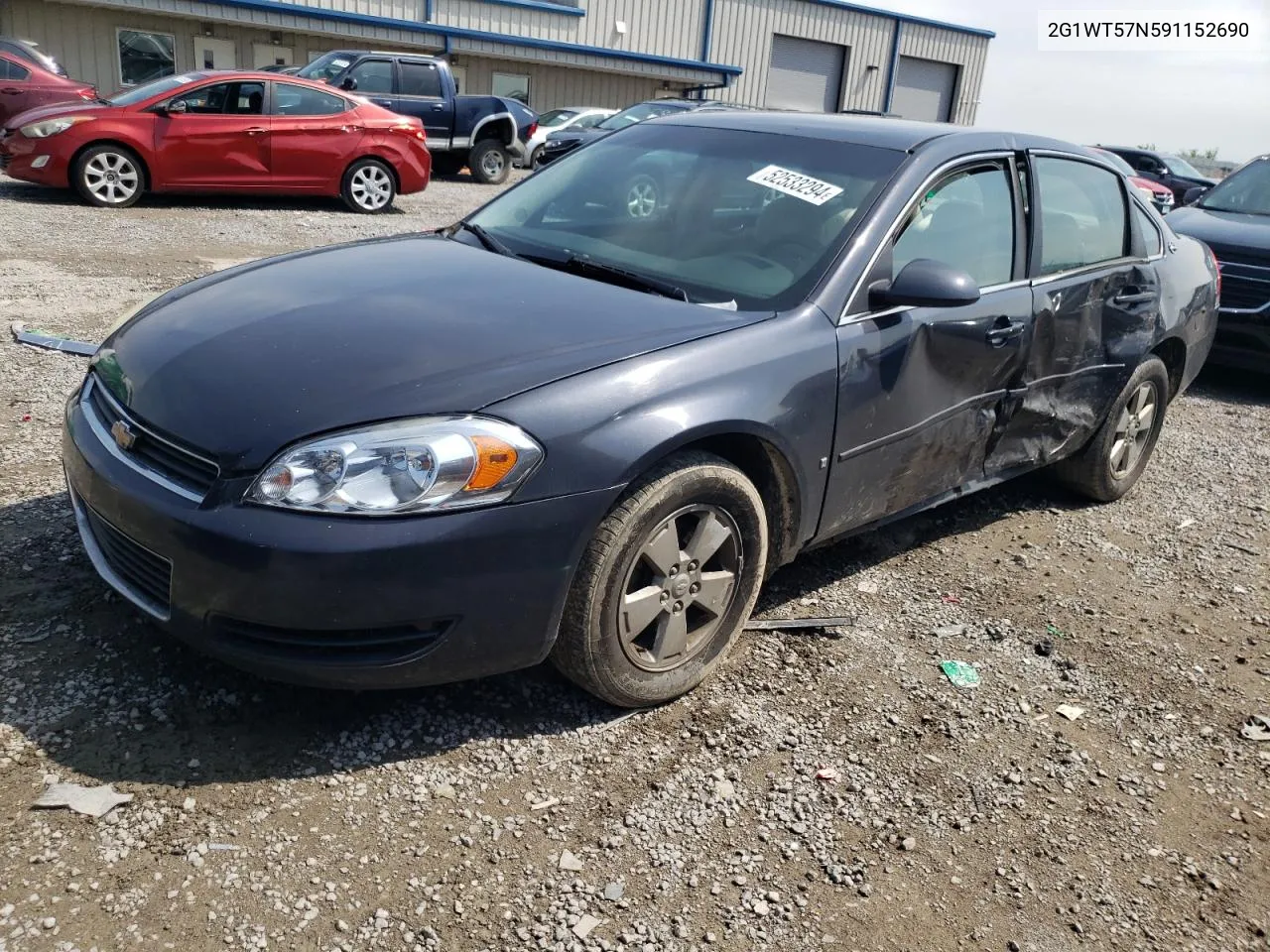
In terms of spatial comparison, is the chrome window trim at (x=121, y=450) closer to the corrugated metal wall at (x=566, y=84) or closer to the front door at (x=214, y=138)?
the front door at (x=214, y=138)

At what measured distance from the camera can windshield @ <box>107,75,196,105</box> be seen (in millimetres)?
10750

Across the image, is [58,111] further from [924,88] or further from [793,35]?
[924,88]

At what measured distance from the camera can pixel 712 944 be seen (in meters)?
2.30

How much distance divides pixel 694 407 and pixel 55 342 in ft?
15.1

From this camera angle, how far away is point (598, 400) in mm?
2699

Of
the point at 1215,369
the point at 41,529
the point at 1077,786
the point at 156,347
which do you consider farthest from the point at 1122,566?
the point at 1215,369

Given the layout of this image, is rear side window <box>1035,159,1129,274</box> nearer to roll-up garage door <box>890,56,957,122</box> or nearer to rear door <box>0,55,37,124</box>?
rear door <box>0,55,37,124</box>

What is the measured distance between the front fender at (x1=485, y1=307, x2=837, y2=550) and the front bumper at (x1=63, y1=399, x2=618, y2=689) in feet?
0.34

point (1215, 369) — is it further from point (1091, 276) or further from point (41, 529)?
point (41, 529)

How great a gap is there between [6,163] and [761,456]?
10.5 m

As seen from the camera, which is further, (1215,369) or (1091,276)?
(1215,369)

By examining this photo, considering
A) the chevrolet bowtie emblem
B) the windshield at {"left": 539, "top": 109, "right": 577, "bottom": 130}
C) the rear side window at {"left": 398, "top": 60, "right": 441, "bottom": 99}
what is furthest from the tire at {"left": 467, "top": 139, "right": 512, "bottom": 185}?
the chevrolet bowtie emblem

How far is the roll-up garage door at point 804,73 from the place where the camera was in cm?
3300

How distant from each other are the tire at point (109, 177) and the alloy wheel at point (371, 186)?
2272 millimetres
